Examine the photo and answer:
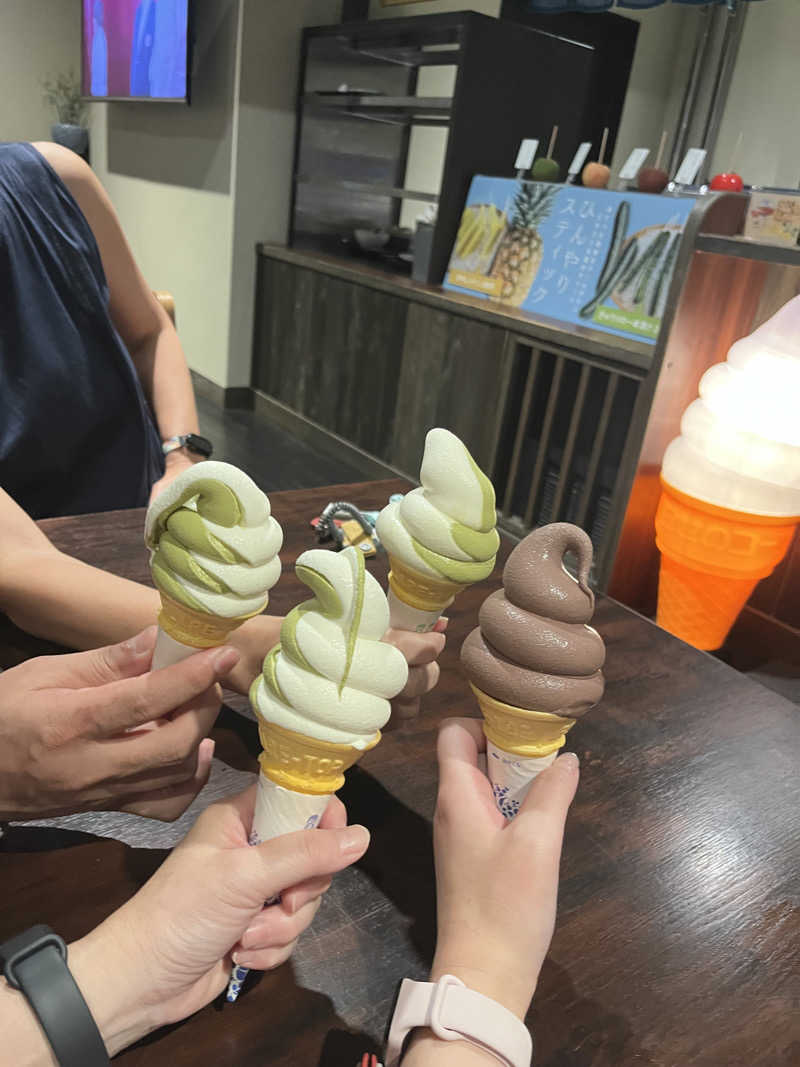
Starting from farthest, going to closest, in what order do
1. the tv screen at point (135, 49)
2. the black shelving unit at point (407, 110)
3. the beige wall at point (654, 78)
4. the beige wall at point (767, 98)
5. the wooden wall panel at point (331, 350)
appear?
the beige wall at point (654, 78)
the beige wall at point (767, 98)
the tv screen at point (135, 49)
the wooden wall panel at point (331, 350)
the black shelving unit at point (407, 110)

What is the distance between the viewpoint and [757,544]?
5.53 feet

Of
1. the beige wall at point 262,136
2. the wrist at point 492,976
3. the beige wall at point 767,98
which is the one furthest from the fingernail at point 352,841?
the beige wall at point 767,98

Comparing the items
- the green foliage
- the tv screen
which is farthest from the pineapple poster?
the green foliage

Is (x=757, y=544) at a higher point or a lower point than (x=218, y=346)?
A: higher

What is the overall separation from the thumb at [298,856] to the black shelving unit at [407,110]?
3.62 m

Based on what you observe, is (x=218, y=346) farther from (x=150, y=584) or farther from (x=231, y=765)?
(x=231, y=765)

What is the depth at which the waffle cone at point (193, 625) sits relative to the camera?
0.70m

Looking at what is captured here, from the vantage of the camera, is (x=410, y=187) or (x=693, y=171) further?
(x=410, y=187)

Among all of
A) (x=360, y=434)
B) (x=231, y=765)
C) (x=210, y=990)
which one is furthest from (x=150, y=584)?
(x=360, y=434)

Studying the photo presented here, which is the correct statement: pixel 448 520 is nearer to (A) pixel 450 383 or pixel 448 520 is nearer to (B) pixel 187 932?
(B) pixel 187 932

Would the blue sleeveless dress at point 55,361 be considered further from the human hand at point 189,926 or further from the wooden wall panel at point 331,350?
the wooden wall panel at point 331,350

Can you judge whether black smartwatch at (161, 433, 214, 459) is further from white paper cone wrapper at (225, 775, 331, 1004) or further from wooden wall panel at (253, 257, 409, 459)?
wooden wall panel at (253, 257, 409, 459)

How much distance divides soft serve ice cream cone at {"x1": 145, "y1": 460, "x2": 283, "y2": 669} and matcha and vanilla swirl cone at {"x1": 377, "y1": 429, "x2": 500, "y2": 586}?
15 centimetres

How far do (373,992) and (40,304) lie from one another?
53.5 inches
